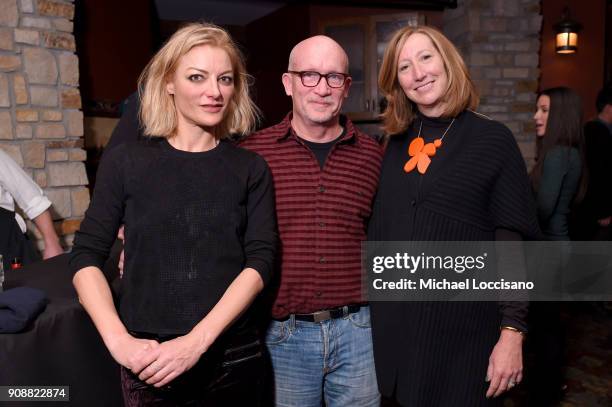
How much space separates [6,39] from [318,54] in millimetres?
Answer: 2388

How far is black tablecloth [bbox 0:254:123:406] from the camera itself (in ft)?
3.91

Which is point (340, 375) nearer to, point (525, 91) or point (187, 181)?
point (187, 181)

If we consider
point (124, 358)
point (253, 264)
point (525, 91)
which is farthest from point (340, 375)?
point (525, 91)

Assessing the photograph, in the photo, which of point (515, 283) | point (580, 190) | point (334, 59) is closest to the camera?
point (515, 283)

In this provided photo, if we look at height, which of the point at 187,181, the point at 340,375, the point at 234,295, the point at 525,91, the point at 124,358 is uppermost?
the point at 525,91

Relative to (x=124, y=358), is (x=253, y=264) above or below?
above

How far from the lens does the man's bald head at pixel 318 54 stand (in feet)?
5.05

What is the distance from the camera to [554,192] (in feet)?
9.21

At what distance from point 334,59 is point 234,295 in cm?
76

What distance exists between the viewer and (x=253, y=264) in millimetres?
1245

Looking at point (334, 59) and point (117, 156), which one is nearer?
point (117, 156)

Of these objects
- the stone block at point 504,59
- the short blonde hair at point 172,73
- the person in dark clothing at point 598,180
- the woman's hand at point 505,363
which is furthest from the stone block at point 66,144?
the stone block at point 504,59

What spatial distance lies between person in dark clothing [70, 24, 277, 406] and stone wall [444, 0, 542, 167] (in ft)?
13.9

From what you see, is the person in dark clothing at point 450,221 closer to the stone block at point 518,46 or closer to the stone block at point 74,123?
the stone block at point 74,123
